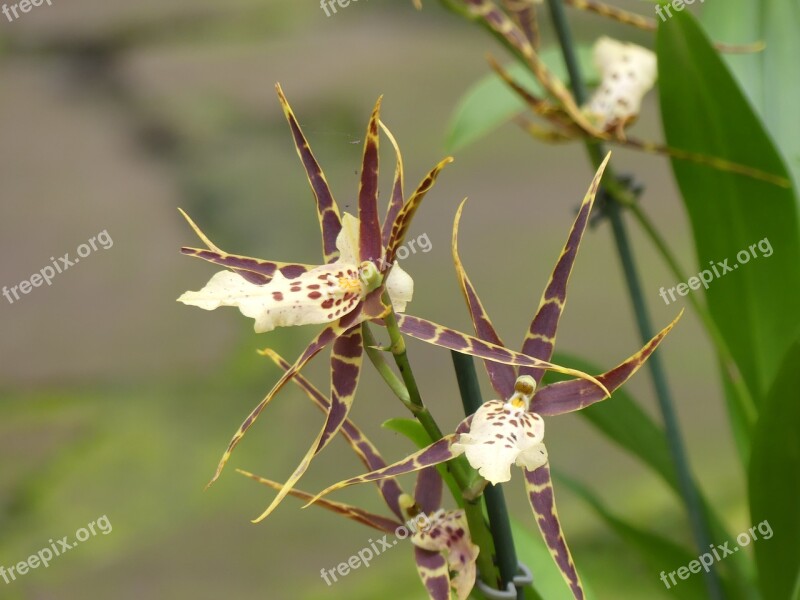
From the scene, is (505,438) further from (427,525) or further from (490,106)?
(490,106)

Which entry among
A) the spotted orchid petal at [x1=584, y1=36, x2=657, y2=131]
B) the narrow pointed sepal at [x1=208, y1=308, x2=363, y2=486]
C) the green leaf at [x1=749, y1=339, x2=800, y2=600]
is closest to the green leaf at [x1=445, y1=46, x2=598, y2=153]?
the spotted orchid petal at [x1=584, y1=36, x2=657, y2=131]

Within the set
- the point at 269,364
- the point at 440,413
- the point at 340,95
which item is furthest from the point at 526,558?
the point at 340,95

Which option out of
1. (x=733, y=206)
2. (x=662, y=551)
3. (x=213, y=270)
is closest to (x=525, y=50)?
(x=733, y=206)

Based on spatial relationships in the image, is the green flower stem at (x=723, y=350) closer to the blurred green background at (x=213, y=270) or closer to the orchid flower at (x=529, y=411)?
the blurred green background at (x=213, y=270)

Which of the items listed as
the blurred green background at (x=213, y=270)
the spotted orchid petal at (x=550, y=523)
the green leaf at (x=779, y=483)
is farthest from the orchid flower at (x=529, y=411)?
the blurred green background at (x=213, y=270)

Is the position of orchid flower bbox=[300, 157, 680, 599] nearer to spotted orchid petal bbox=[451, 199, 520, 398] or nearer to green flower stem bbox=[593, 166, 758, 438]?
spotted orchid petal bbox=[451, 199, 520, 398]
